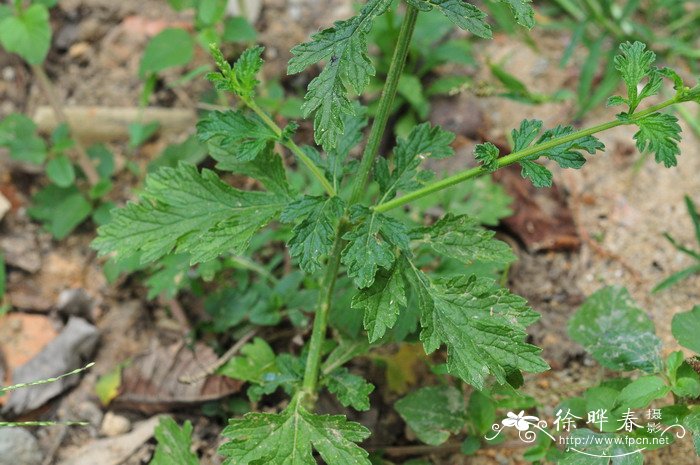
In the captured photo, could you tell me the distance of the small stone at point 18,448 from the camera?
217 centimetres

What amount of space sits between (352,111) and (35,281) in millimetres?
1917

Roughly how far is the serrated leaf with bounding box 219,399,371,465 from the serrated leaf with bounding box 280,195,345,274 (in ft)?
1.32

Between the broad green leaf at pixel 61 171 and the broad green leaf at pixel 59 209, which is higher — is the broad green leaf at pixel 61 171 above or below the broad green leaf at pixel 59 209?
above

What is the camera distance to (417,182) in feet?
5.91

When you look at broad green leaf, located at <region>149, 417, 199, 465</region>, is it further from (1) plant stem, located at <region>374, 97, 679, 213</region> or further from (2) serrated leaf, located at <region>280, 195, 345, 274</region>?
(1) plant stem, located at <region>374, 97, 679, 213</region>

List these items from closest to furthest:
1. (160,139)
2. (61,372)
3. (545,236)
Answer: (61,372), (545,236), (160,139)

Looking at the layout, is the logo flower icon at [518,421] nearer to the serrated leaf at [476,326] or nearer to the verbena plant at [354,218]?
the verbena plant at [354,218]

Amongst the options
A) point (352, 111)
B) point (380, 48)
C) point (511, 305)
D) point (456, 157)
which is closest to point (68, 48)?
point (380, 48)

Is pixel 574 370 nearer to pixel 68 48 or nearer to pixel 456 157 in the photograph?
pixel 456 157

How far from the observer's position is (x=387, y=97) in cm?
161

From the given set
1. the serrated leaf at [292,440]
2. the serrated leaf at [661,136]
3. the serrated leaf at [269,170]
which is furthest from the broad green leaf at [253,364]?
the serrated leaf at [661,136]

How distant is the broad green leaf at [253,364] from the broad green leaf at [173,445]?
0.21 m

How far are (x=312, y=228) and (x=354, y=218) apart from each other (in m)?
0.11

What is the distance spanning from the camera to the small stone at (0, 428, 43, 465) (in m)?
2.17
